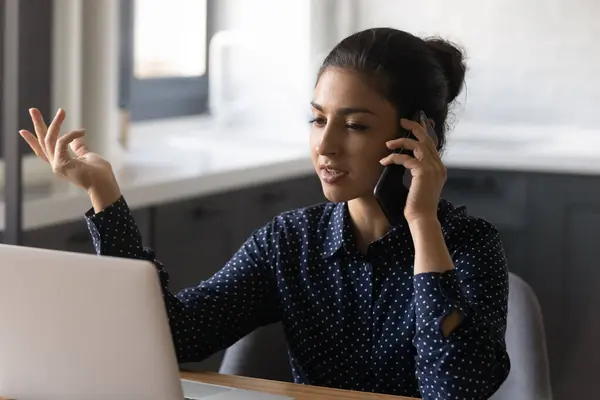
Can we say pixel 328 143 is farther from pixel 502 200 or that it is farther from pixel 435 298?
pixel 502 200

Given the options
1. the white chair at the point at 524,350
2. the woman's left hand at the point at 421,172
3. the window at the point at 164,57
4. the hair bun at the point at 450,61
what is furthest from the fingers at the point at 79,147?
the window at the point at 164,57

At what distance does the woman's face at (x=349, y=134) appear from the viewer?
4.82ft

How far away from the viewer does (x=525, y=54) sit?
10.8 ft

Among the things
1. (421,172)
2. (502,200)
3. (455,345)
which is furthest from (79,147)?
(502,200)

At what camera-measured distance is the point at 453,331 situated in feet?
4.38

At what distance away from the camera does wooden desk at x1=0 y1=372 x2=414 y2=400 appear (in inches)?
50.9

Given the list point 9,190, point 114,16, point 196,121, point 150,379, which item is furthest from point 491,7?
point 150,379

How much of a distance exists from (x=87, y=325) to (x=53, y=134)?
0.50 m

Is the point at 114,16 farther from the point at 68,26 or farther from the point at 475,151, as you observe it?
the point at 475,151

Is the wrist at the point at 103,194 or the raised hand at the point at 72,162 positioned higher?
the raised hand at the point at 72,162

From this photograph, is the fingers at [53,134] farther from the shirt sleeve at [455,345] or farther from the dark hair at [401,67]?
the shirt sleeve at [455,345]

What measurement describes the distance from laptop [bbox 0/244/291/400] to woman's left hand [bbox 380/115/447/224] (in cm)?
48

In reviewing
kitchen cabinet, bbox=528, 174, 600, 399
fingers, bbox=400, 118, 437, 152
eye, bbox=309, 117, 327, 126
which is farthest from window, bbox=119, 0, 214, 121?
fingers, bbox=400, 118, 437, 152

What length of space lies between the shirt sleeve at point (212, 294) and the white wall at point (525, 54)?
1692 millimetres
